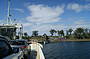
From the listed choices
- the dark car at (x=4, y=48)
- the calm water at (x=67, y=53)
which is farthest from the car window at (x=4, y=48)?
the calm water at (x=67, y=53)

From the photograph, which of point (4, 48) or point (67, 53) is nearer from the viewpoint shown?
point (4, 48)

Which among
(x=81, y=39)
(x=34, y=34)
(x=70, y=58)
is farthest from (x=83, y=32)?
(x=70, y=58)

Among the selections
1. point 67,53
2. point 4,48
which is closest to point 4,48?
point 4,48

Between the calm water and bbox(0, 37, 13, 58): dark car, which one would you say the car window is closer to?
bbox(0, 37, 13, 58): dark car

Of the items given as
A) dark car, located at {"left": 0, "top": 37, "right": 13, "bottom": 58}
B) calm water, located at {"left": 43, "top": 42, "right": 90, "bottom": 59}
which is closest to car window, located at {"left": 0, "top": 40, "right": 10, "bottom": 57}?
dark car, located at {"left": 0, "top": 37, "right": 13, "bottom": 58}

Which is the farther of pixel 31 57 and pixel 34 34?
pixel 34 34

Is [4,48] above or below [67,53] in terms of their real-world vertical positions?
above

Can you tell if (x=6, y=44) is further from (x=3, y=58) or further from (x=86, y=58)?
(x=86, y=58)

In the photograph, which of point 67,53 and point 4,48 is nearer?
point 4,48

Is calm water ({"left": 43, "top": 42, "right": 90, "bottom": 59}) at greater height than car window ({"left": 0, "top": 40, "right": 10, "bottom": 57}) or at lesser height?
lesser

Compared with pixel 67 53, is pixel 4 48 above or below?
above

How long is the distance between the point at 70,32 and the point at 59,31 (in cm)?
1221

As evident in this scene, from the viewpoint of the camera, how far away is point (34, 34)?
640 feet

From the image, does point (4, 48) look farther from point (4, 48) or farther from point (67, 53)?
point (67, 53)
